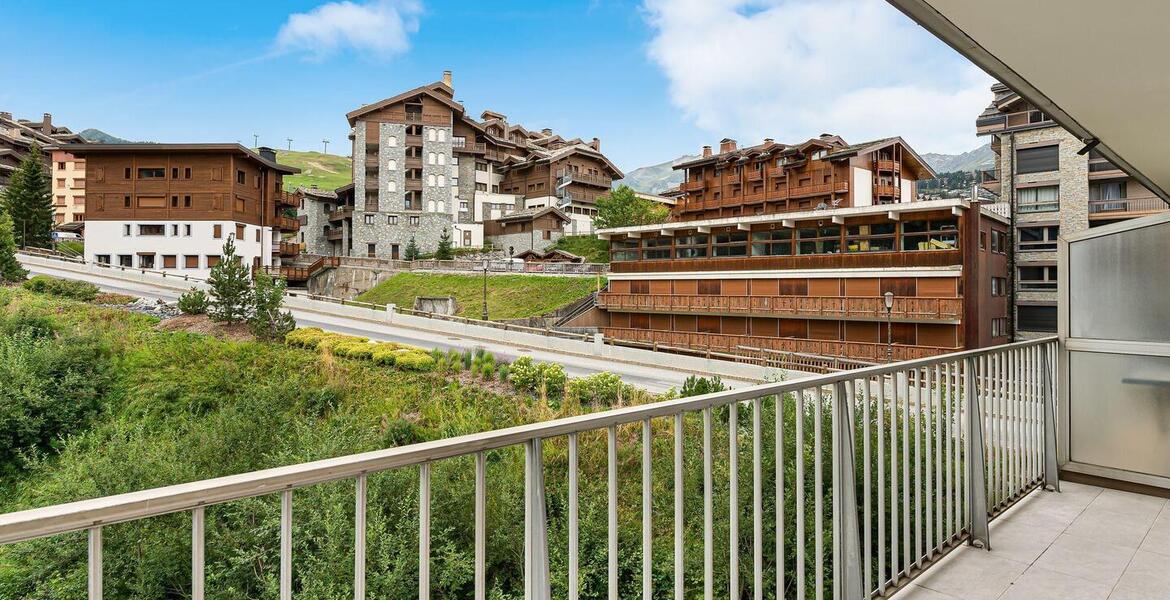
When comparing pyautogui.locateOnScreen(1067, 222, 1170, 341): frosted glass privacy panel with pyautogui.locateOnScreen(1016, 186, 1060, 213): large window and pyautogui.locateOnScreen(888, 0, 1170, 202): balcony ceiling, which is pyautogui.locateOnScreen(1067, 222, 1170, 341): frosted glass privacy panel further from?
pyautogui.locateOnScreen(1016, 186, 1060, 213): large window

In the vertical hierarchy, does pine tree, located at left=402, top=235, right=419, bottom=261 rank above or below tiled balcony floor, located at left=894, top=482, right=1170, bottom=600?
above

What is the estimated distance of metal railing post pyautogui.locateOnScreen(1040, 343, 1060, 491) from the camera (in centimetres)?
426

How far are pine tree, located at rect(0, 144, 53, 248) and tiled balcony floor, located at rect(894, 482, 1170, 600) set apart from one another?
5142cm

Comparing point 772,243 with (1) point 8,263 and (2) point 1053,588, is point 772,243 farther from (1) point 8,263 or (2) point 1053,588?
(1) point 8,263

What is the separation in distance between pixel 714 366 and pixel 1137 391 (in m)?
16.3

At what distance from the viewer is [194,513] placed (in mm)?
Answer: 993

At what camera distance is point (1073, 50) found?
7.33ft

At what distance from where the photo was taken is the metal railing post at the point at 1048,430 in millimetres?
4262

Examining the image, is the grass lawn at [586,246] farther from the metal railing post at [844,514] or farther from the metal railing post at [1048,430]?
the metal railing post at [844,514]

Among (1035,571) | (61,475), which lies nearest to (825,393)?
→ (1035,571)

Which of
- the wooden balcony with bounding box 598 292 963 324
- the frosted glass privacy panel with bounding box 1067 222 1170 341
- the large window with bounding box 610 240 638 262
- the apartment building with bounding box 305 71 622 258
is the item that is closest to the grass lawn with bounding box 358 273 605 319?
the large window with bounding box 610 240 638 262

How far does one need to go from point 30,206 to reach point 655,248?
136 feet

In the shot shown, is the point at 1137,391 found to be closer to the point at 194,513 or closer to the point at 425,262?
the point at 194,513

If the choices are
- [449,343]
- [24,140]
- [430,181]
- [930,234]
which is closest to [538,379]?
[449,343]
